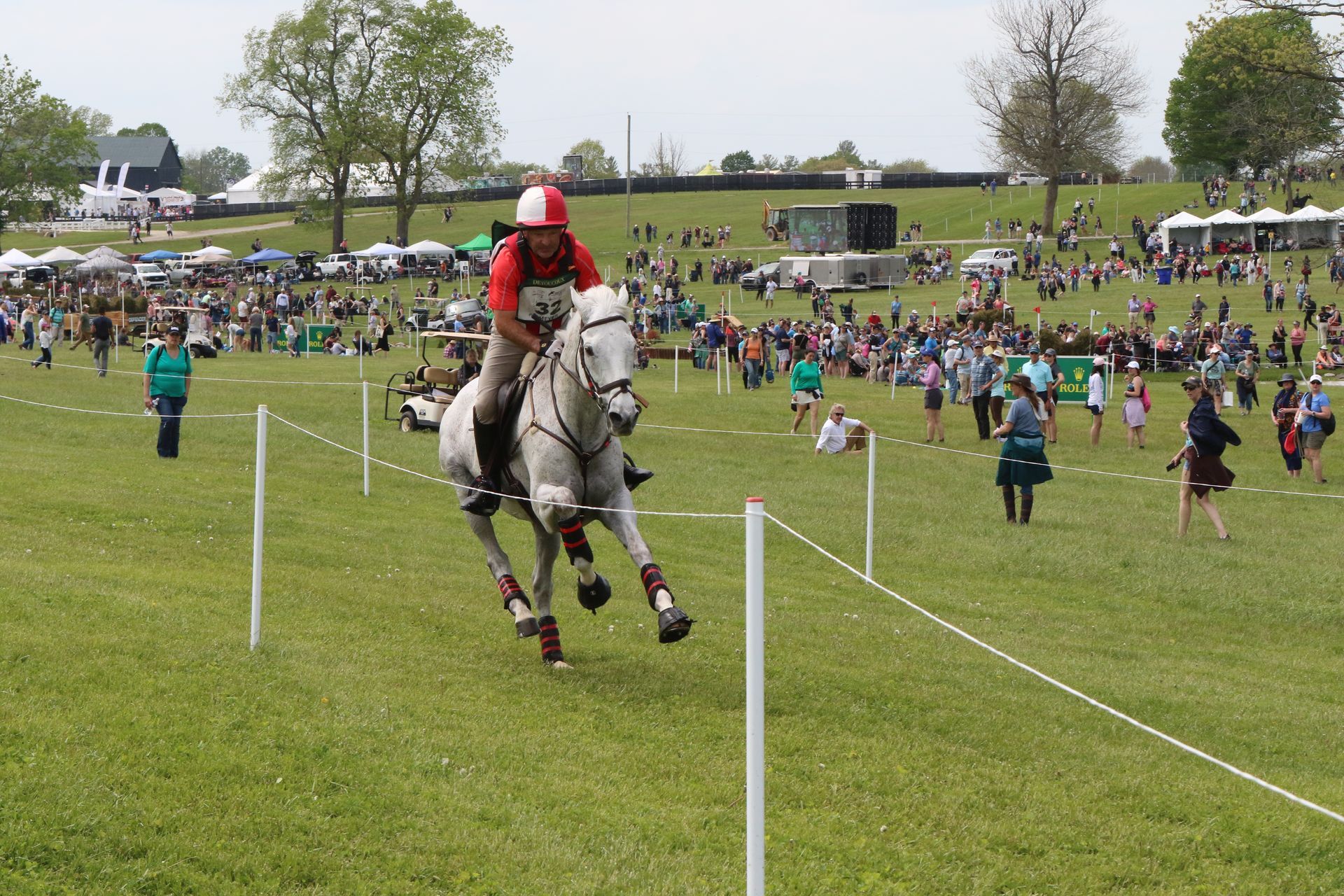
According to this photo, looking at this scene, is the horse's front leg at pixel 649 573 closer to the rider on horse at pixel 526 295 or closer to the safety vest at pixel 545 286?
the rider on horse at pixel 526 295

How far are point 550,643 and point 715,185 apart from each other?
114773mm

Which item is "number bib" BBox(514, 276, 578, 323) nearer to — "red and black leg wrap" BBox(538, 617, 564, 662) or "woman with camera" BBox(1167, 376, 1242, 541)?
Answer: "red and black leg wrap" BBox(538, 617, 564, 662)

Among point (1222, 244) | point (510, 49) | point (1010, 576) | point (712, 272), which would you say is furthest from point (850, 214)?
point (1010, 576)

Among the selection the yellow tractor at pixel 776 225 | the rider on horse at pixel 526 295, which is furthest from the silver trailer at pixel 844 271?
the rider on horse at pixel 526 295

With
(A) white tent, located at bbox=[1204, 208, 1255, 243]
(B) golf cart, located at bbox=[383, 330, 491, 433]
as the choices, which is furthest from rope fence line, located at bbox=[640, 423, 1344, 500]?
(A) white tent, located at bbox=[1204, 208, 1255, 243]

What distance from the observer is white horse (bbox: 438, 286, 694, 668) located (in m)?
8.70

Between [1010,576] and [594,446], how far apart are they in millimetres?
8107

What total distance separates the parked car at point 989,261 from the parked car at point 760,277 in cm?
985

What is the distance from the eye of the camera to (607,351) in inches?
345

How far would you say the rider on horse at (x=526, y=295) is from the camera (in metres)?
9.72

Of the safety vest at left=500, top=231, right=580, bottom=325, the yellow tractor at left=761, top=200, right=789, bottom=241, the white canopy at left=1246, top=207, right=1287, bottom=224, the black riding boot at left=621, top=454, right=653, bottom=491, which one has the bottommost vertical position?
the black riding boot at left=621, top=454, right=653, bottom=491

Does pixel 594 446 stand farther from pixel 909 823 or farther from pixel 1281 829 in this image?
pixel 1281 829

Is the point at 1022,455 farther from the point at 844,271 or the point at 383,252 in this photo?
the point at 383,252

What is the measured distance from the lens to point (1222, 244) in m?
68.3
